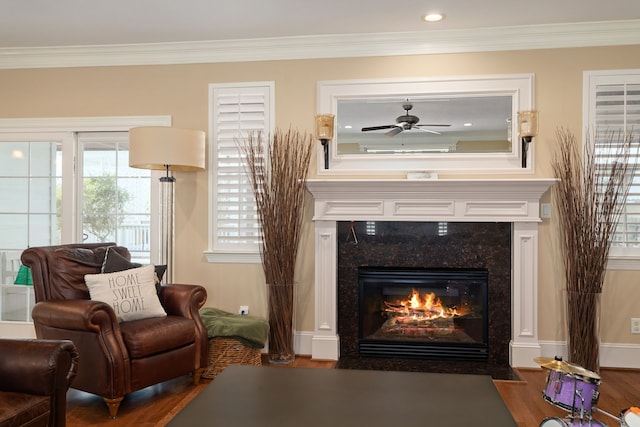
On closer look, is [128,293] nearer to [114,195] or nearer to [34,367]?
[34,367]

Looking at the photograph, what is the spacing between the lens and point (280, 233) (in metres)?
3.98

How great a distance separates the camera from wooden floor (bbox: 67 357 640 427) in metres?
2.92

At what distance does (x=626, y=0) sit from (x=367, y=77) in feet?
6.05

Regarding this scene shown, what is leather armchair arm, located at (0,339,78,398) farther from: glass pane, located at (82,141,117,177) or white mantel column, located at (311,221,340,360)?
glass pane, located at (82,141,117,177)

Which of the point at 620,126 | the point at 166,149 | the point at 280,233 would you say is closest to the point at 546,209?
the point at 620,126

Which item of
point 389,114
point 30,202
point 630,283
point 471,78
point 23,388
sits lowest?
point 23,388

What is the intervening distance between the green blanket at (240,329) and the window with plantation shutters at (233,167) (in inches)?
26.6

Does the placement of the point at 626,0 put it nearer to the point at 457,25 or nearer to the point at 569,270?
the point at 457,25

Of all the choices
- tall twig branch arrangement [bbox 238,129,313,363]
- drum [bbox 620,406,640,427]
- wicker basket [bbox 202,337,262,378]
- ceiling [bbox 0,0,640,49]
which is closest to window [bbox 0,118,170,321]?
ceiling [bbox 0,0,640,49]

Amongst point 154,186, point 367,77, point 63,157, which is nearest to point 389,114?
point 367,77

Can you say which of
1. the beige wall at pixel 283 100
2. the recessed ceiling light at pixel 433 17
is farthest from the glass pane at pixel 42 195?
the recessed ceiling light at pixel 433 17

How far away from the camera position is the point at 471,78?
4.01 m

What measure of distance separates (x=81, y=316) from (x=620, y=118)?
400cm

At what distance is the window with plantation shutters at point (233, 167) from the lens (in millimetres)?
4277
